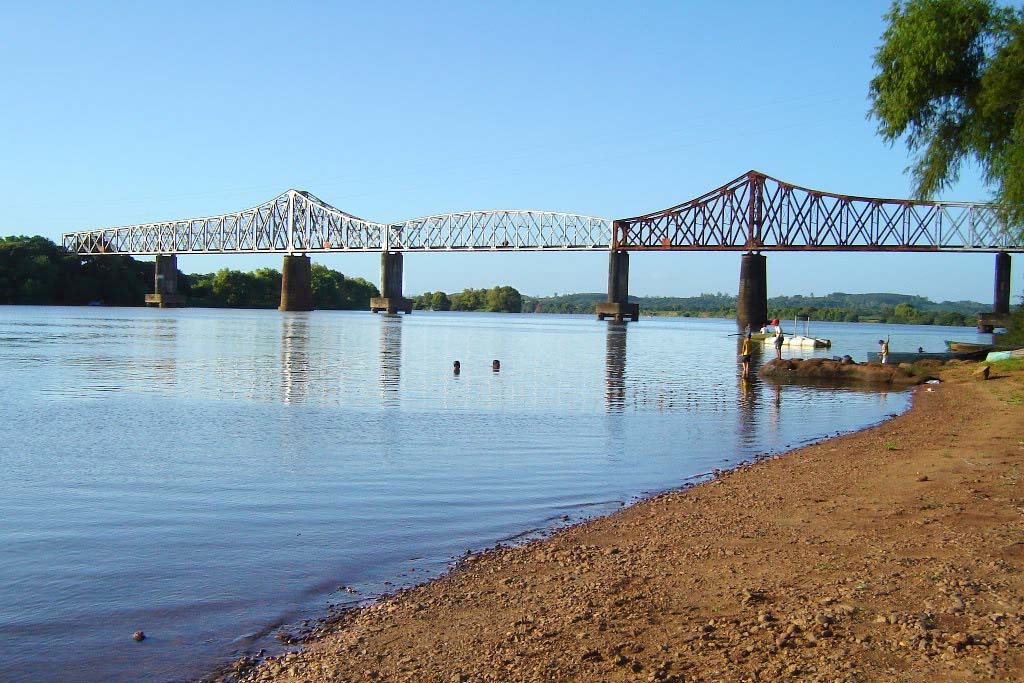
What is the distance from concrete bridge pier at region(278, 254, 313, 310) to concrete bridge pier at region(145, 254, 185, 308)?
20703 mm

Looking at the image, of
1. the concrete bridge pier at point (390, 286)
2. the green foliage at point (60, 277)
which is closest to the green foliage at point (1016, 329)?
the concrete bridge pier at point (390, 286)

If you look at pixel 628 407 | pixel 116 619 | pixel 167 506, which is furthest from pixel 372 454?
pixel 628 407

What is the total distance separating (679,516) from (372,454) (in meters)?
7.62

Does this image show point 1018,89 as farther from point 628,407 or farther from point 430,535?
point 430,535

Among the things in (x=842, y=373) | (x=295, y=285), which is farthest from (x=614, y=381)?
(x=295, y=285)

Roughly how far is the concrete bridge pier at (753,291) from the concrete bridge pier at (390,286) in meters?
66.1

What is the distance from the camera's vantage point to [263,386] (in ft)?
106

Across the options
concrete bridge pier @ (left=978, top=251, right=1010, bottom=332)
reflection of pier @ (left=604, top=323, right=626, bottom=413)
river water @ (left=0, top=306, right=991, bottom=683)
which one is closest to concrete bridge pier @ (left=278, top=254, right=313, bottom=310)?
concrete bridge pier @ (left=978, top=251, right=1010, bottom=332)

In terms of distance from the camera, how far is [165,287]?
186125mm

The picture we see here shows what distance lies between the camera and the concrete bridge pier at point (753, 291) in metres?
140

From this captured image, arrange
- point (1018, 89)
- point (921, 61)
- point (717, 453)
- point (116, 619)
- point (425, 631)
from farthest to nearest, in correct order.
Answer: point (921, 61), point (1018, 89), point (717, 453), point (116, 619), point (425, 631)

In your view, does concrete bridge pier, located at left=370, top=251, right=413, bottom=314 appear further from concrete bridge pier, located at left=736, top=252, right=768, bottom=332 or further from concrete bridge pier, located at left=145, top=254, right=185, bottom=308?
concrete bridge pier, located at left=736, top=252, right=768, bottom=332

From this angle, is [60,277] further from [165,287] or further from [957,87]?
[957,87]

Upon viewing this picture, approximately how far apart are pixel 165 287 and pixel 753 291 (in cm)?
11159
